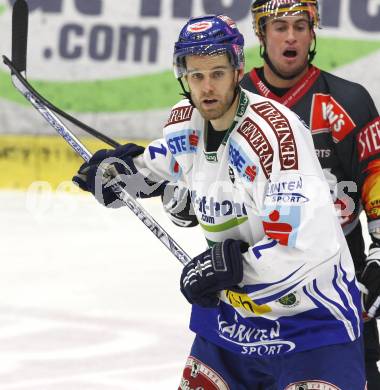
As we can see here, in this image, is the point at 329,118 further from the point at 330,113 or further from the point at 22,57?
the point at 22,57

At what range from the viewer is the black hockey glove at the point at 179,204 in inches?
110

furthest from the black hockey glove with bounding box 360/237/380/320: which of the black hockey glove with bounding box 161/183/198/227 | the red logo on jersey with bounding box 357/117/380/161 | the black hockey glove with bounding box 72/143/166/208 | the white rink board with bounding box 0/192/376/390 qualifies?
the white rink board with bounding box 0/192/376/390

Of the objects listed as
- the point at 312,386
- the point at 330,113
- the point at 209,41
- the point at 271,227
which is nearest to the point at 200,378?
the point at 312,386

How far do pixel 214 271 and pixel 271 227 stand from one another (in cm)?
16

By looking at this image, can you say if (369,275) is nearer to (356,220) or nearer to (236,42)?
(356,220)

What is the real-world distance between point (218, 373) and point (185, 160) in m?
0.51

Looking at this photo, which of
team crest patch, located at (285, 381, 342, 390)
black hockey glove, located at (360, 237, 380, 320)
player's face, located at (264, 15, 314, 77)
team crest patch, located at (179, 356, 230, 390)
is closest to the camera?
team crest patch, located at (285, 381, 342, 390)

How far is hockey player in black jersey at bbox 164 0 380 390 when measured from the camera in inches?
115

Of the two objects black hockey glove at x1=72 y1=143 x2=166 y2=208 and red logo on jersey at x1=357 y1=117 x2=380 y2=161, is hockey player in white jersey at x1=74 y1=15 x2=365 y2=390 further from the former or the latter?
red logo on jersey at x1=357 y1=117 x2=380 y2=161

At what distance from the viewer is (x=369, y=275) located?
2752mm

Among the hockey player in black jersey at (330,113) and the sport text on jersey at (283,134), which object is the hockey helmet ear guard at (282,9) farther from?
the sport text on jersey at (283,134)

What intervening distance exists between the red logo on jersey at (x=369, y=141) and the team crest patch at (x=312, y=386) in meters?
0.86

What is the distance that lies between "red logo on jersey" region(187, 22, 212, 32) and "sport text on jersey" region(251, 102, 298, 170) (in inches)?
8.8

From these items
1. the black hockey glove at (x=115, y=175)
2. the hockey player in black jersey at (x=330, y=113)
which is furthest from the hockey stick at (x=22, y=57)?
the hockey player in black jersey at (x=330, y=113)
